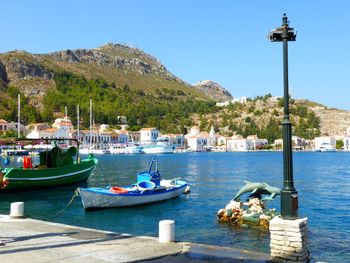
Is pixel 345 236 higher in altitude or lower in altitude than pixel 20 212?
lower

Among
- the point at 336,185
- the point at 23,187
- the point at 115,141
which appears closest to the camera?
the point at 23,187

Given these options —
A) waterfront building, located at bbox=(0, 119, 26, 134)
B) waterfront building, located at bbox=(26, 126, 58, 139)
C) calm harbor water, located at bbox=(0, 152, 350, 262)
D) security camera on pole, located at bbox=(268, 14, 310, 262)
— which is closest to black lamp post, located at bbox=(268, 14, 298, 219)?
security camera on pole, located at bbox=(268, 14, 310, 262)

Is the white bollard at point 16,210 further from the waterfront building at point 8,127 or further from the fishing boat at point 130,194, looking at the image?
the waterfront building at point 8,127

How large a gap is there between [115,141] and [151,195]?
16894 centimetres

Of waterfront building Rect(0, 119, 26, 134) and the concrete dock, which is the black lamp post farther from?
waterfront building Rect(0, 119, 26, 134)

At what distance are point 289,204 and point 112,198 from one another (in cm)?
1648

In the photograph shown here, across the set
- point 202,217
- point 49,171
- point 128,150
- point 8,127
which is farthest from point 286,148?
point 8,127

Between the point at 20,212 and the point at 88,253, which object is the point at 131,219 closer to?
the point at 20,212

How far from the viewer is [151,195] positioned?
89.0 ft

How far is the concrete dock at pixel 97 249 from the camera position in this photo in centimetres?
994

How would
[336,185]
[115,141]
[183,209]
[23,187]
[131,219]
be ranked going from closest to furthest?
1. [131,219]
2. [183,209]
3. [23,187]
4. [336,185]
5. [115,141]

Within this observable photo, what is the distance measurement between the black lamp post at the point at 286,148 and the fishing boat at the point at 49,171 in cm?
2544

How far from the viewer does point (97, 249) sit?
35.3 feet

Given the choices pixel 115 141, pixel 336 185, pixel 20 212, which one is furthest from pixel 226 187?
pixel 115 141
